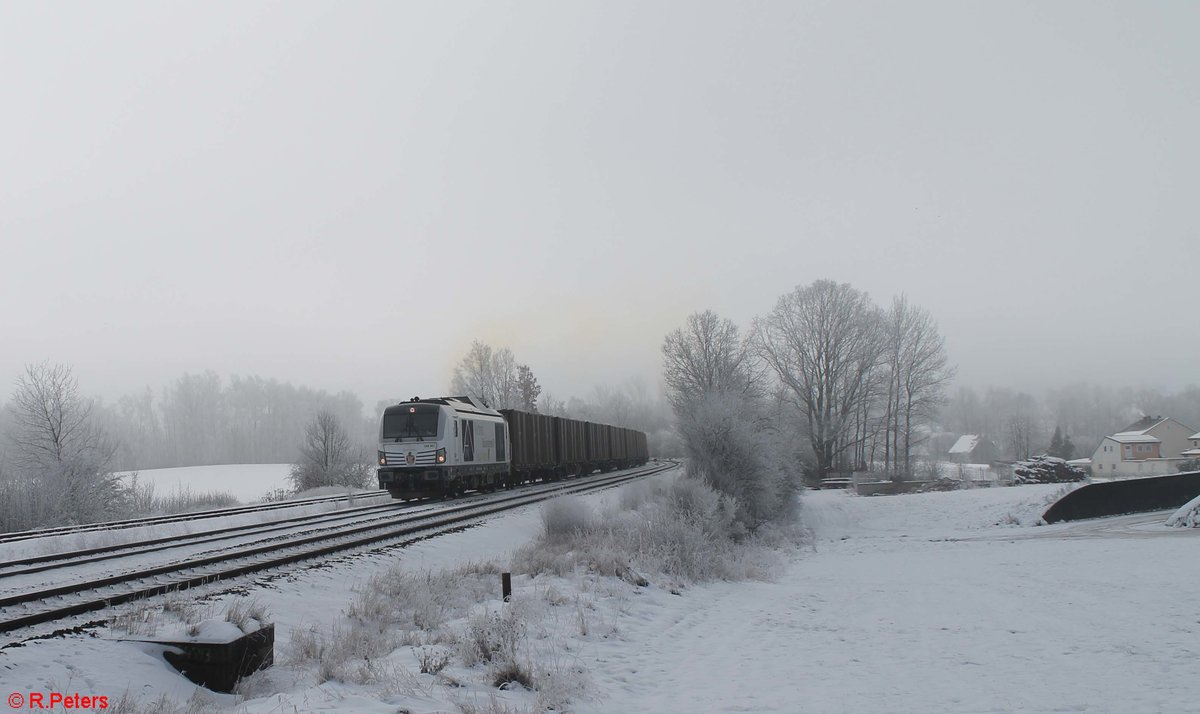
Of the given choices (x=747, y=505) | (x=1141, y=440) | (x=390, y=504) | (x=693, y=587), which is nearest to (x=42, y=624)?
(x=693, y=587)

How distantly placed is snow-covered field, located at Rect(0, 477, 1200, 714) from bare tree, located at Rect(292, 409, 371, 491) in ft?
102

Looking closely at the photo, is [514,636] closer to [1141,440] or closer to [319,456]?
[319,456]

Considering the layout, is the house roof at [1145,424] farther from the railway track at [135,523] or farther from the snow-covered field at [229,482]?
the snow-covered field at [229,482]

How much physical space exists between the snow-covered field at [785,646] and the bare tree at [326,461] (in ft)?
102

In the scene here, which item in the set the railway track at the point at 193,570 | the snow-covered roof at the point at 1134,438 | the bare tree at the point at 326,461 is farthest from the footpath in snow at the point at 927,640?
the snow-covered roof at the point at 1134,438

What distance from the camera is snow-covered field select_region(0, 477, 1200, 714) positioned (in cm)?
589

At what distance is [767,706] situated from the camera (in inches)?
253

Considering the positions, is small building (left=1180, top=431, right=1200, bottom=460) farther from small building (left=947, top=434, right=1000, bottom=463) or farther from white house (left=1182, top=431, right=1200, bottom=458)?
small building (left=947, top=434, right=1000, bottom=463)

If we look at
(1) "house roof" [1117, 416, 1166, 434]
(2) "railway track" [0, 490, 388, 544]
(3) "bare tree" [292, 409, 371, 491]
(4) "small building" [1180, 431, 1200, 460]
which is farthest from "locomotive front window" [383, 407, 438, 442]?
(1) "house roof" [1117, 416, 1166, 434]

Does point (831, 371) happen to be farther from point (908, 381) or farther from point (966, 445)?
point (966, 445)

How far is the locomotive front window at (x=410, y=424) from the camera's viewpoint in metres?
22.6

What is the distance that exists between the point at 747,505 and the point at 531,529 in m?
9.81

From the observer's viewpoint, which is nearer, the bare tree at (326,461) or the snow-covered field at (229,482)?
the bare tree at (326,461)

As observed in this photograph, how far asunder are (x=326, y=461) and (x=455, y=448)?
24902 mm
